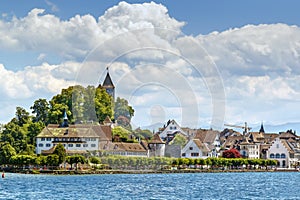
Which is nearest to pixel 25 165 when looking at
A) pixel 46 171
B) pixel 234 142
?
pixel 46 171

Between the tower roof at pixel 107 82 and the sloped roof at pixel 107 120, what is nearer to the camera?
the sloped roof at pixel 107 120

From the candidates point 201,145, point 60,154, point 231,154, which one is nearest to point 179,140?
point 201,145

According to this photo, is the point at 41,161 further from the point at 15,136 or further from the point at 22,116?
the point at 22,116

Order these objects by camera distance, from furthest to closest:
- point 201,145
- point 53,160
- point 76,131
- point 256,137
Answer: point 256,137, point 201,145, point 76,131, point 53,160

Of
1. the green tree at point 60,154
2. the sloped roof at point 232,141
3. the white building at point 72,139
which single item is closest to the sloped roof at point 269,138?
the sloped roof at point 232,141

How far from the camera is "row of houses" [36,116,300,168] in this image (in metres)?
106

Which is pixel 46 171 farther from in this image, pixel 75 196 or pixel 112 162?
pixel 75 196

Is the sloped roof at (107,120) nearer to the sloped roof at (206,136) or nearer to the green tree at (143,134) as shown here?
the green tree at (143,134)

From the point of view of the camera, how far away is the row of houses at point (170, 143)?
106375 millimetres

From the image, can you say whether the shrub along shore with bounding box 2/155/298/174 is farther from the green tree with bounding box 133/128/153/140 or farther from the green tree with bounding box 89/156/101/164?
the green tree with bounding box 133/128/153/140

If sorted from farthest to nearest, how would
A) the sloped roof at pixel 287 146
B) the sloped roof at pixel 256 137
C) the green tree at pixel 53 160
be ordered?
the sloped roof at pixel 256 137
the sloped roof at pixel 287 146
the green tree at pixel 53 160

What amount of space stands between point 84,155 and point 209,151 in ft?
118

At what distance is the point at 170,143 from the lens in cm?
12988

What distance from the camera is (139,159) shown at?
106 meters
